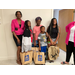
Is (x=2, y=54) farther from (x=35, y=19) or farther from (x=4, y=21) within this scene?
(x=35, y=19)

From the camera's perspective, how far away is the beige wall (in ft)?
6.21

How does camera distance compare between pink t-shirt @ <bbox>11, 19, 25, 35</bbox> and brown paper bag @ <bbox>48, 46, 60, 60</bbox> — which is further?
brown paper bag @ <bbox>48, 46, 60, 60</bbox>

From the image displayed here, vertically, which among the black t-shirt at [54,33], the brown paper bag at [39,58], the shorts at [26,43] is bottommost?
the brown paper bag at [39,58]

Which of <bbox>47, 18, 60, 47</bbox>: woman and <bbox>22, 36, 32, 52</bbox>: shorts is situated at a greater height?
<bbox>47, 18, 60, 47</bbox>: woman

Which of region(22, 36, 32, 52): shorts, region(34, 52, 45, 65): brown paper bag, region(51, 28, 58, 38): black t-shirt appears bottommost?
region(34, 52, 45, 65): brown paper bag

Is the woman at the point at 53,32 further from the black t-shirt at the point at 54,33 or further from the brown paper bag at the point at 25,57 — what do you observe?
the brown paper bag at the point at 25,57

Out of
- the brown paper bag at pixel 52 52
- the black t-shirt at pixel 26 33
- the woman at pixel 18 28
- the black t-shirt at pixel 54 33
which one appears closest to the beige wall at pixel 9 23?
the woman at pixel 18 28

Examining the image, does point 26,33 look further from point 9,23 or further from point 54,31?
point 54,31

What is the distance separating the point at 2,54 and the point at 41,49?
1296mm

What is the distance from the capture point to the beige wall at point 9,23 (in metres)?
1.89

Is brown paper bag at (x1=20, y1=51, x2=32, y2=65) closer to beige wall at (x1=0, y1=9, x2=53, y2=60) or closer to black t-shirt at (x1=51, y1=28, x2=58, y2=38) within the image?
beige wall at (x1=0, y1=9, x2=53, y2=60)

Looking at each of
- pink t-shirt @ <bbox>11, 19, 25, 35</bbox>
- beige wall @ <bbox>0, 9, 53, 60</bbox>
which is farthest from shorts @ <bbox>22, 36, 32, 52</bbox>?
beige wall @ <bbox>0, 9, 53, 60</bbox>

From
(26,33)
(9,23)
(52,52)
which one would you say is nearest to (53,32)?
(52,52)
